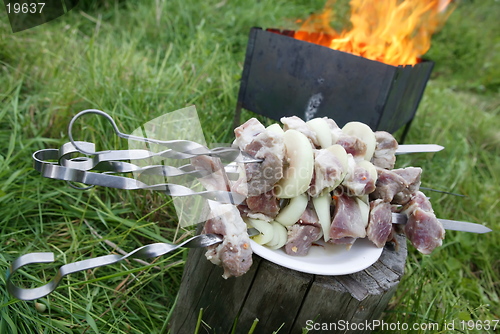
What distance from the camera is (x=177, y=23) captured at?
428cm

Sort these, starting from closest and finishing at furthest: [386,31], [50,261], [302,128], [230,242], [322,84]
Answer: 1. [50,261]
2. [230,242]
3. [302,128]
4. [322,84]
5. [386,31]

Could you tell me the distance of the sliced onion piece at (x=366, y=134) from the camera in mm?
1591

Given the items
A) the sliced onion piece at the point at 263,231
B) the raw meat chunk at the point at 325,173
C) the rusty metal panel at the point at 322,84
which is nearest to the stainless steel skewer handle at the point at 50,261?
the sliced onion piece at the point at 263,231

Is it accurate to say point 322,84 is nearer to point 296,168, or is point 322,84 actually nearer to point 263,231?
point 296,168

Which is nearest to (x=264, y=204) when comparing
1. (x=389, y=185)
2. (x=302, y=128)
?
(x=302, y=128)

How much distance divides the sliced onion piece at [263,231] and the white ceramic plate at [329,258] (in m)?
0.03

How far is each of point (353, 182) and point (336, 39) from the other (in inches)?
71.2

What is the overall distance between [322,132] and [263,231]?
45 centimetres

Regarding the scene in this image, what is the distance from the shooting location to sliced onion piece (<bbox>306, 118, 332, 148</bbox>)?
1.54 metres

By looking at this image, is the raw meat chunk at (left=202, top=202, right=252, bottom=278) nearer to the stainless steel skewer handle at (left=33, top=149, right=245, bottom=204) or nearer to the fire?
the stainless steel skewer handle at (left=33, top=149, right=245, bottom=204)

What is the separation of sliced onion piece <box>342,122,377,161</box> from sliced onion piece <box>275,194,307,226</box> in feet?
1.20

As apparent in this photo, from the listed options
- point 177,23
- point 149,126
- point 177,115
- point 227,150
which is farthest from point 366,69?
point 177,23

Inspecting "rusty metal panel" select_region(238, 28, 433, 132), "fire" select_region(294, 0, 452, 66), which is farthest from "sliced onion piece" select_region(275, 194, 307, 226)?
"fire" select_region(294, 0, 452, 66)

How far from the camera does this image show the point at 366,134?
1599 millimetres
